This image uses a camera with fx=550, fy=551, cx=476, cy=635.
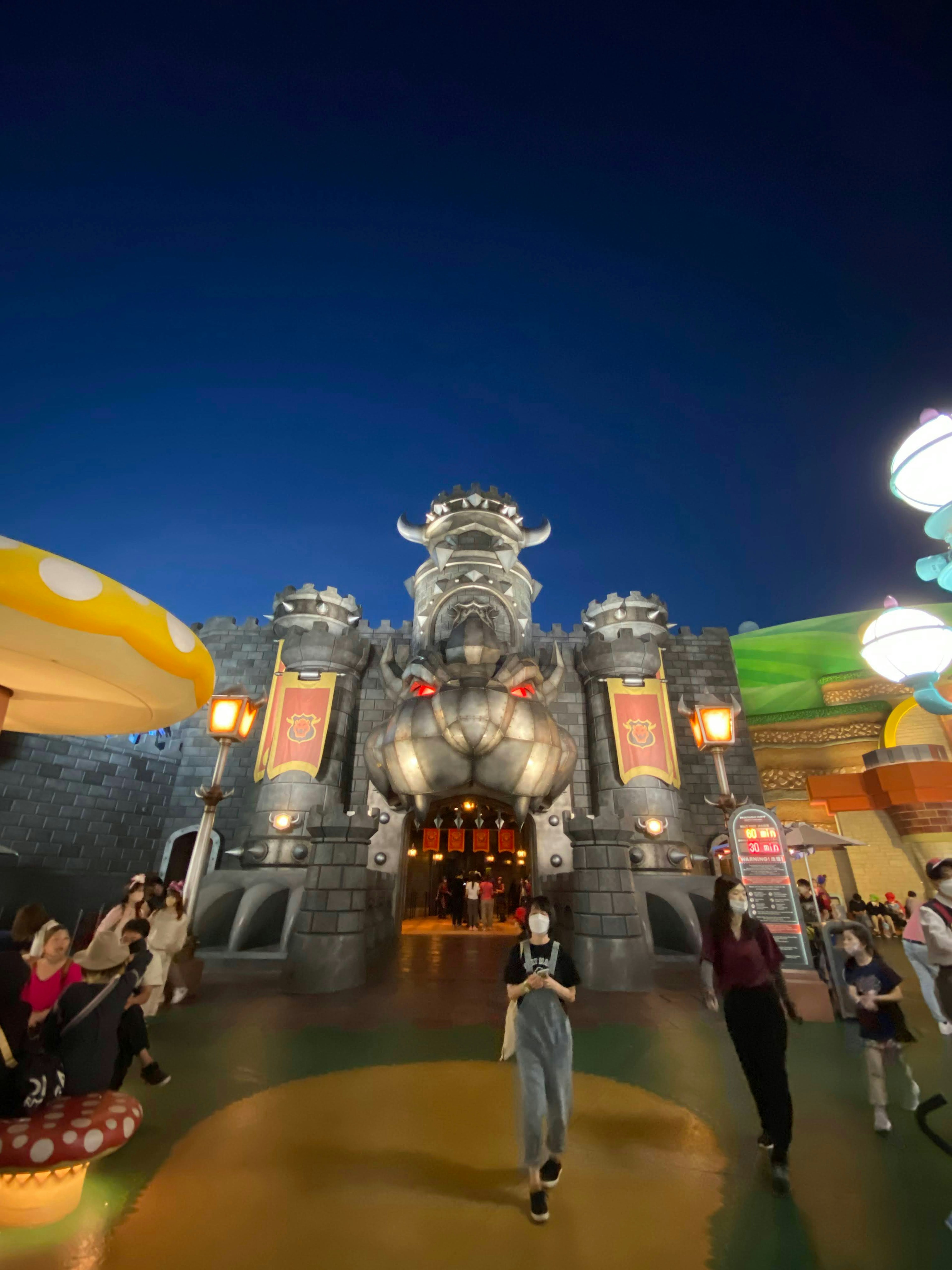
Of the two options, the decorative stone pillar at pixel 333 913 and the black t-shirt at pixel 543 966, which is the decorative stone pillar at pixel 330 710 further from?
the black t-shirt at pixel 543 966

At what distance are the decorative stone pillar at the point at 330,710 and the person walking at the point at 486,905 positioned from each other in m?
4.09

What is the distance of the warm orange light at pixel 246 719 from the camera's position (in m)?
7.69

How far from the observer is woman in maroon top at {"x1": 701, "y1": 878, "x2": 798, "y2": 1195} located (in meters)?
2.79

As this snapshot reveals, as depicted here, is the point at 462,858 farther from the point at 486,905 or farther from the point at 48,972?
the point at 48,972

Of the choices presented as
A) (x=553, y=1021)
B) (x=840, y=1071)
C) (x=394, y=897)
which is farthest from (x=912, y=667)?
(x=394, y=897)

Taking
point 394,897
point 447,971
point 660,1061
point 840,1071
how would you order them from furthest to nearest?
point 394,897, point 447,971, point 660,1061, point 840,1071

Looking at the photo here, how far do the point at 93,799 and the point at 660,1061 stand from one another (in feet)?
41.4

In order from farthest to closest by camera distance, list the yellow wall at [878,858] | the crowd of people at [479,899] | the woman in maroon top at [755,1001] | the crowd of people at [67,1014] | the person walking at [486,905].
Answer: the yellow wall at [878,858] → the crowd of people at [479,899] → the person walking at [486,905] → the woman in maroon top at [755,1001] → the crowd of people at [67,1014]

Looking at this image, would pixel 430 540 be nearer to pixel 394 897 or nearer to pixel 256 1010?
pixel 394 897

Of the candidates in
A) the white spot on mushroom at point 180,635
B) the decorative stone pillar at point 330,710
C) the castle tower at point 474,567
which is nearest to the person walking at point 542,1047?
the white spot on mushroom at point 180,635

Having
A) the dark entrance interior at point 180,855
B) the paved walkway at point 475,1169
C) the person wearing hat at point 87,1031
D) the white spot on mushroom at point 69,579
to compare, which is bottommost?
the paved walkway at point 475,1169

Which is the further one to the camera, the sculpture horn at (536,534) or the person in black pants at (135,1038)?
the sculpture horn at (536,534)

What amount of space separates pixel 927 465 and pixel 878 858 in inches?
581

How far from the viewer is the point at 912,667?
191 inches
